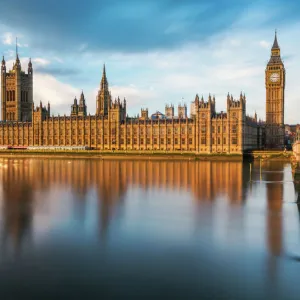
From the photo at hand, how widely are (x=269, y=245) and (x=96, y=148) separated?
9167 centimetres

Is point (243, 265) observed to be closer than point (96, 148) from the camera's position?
Yes

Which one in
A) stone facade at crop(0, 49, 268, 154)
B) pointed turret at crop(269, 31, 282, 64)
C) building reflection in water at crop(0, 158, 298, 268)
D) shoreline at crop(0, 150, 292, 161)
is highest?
pointed turret at crop(269, 31, 282, 64)

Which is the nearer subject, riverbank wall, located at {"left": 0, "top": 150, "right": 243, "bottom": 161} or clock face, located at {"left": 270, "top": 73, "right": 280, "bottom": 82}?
riverbank wall, located at {"left": 0, "top": 150, "right": 243, "bottom": 161}

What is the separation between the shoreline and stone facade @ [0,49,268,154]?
404 centimetres

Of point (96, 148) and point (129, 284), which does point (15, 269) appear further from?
point (96, 148)

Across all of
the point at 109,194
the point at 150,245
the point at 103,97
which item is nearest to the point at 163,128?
the point at 103,97

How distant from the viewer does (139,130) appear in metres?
104

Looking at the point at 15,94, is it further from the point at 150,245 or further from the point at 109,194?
the point at 150,245

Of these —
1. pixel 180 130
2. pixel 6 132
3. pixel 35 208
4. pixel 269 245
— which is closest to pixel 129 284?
pixel 269 245

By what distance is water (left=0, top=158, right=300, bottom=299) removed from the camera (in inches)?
594

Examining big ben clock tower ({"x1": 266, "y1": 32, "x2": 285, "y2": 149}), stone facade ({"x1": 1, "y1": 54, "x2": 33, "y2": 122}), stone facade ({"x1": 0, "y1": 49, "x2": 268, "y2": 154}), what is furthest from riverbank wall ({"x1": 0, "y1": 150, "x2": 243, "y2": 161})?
stone facade ({"x1": 1, "y1": 54, "x2": 33, "y2": 122})

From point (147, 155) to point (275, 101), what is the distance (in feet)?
134

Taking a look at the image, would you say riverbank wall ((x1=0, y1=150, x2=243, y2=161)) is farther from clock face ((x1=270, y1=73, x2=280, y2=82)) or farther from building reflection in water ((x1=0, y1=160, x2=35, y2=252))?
building reflection in water ((x1=0, y1=160, x2=35, y2=252))

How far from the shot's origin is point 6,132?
4823 inches
